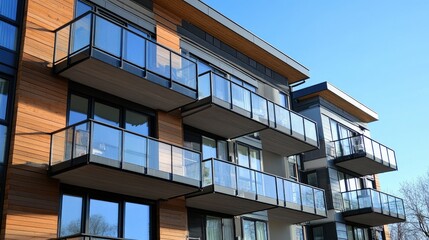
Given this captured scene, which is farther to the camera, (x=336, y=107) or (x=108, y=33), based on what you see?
(x=336, y=107)

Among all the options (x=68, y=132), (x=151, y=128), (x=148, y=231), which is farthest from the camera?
(x=151, y=128)

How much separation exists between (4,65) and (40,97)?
1.13m

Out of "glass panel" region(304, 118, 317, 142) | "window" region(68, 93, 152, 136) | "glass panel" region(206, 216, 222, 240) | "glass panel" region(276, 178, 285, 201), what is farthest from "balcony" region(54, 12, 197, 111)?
"glass panel" region(304, 118, 317, 142)

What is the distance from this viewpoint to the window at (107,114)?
14391 mm

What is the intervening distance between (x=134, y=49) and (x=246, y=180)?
578 centimetres

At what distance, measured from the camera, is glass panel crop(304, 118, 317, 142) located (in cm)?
2189

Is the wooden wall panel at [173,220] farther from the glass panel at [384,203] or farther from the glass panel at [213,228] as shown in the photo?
the glass panel at [384,203]

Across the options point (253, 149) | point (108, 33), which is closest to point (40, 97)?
point (108, 33)

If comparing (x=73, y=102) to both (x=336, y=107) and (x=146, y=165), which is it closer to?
(x=146, y=165)

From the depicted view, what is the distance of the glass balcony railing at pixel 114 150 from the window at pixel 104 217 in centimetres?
135

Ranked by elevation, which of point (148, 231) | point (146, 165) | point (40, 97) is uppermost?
point (40, 97)

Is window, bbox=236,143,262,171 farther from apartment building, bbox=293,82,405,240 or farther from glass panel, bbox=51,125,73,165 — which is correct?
glass panel, bbox=51,125,73,165

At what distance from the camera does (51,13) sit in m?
14.4

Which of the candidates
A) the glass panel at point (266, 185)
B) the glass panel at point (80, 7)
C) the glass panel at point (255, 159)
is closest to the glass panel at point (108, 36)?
the glass panel at point (80, 7)
